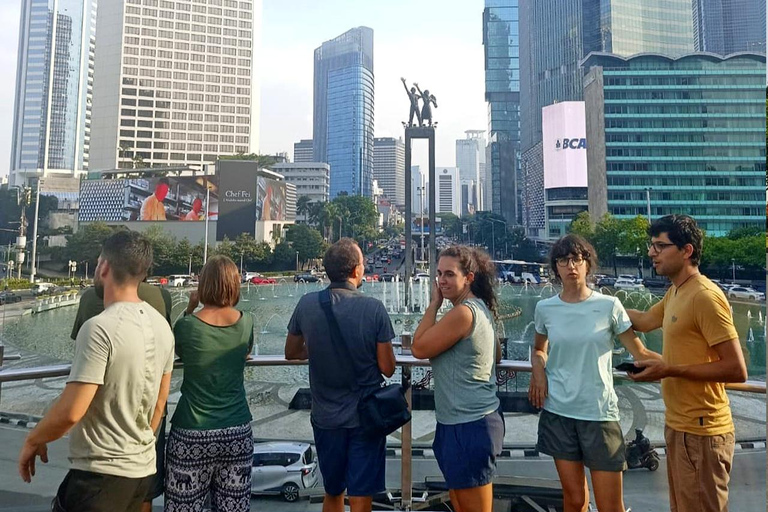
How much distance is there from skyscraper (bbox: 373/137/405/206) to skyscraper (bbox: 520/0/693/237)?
36.4 metres

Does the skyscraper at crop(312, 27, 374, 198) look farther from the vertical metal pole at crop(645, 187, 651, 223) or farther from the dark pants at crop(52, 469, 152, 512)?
the dark pants at crop(52, 469, 152, 512)

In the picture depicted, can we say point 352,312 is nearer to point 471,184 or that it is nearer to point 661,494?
point 661,494

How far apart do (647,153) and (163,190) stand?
140 ft

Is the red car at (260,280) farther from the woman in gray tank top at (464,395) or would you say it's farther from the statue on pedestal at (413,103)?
the woman in gray tank top at (464,395)

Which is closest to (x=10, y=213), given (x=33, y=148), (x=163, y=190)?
(x=163, y=190)

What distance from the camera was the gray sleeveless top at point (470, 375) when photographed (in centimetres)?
148

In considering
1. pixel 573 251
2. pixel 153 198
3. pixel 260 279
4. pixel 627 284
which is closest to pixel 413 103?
pixel 260 279

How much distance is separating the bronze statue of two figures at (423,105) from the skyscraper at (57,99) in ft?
97.3

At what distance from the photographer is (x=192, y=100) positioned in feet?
194

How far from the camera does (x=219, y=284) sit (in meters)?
1.51

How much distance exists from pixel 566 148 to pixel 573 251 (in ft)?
186

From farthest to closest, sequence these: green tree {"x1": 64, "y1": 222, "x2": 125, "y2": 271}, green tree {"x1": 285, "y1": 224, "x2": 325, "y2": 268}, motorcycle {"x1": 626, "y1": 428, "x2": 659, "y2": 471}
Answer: green tree {"x1": 285, "y1": 224, "x2": 325, "y2": 268}
green tree {"x1": 64, "y1": 222, "x2": 125, "y2": 271}
motorcycle {"x1": 626, "y1": 428, "x2": 659, "y2": 471}

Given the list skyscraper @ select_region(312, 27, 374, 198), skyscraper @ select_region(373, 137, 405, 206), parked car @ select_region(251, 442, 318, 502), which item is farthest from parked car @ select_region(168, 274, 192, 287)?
skyscraper @ select_region(373, 137, 405, 206)

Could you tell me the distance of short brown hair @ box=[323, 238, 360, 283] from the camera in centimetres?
158
